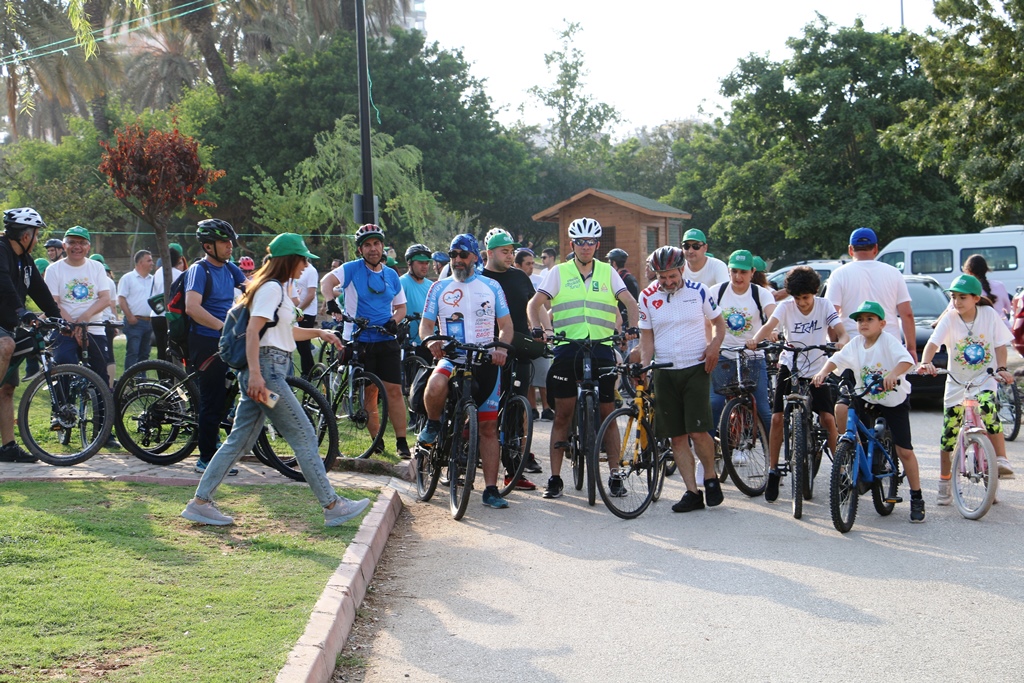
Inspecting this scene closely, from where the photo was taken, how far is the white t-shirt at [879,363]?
7305mm

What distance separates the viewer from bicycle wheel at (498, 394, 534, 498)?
834cm

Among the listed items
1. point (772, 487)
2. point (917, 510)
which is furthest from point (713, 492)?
point (917, 510)

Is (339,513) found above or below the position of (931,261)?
below

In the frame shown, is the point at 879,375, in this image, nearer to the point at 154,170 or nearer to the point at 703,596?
the point at 703,596

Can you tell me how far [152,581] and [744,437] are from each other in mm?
4810

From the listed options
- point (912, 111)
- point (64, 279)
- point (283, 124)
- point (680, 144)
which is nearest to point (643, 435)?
point (64, 279)

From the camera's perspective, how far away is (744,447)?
8.51m

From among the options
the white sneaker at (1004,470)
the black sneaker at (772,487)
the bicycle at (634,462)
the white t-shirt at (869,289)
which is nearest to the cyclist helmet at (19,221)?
the bicycle at (634,462)

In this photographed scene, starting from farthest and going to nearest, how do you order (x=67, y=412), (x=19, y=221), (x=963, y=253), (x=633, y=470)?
(x=963, y=253), (x=67, y=412), (x=19, y=221), (x=633, y=470)

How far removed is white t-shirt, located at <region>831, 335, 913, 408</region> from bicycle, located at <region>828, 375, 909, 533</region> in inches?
2.6

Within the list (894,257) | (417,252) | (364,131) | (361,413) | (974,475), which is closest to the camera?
(974,475)

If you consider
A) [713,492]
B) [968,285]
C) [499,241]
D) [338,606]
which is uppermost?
[499,241]

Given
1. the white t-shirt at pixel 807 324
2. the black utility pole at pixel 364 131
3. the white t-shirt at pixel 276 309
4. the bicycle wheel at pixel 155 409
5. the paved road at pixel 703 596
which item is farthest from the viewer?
the black utility pole at pixel 364 131

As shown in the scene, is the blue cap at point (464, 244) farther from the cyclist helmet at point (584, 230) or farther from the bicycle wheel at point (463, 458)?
the bicycle wheel at point (463, 458)
